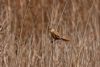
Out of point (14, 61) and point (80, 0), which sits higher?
point (80, 0)

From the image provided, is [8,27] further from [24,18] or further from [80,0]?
[80,0]

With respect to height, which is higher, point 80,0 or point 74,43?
point 80,0

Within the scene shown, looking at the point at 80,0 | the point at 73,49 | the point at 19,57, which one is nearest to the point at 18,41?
the point at 19,57

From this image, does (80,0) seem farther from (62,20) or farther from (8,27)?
(8,27)

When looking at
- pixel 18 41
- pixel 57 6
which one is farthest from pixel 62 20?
pixel 18 41

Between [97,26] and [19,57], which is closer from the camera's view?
[19,57]

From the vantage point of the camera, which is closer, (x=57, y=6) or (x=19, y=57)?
(x=19, y=57)
